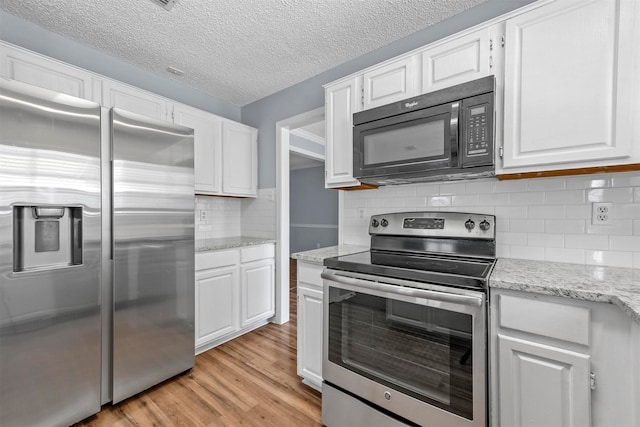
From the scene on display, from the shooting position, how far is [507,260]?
1.67m

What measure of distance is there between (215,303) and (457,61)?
258cm

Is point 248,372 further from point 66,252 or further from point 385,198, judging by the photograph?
point 385,198

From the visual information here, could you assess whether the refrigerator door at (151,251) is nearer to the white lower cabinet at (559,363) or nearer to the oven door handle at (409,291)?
the oven door handle at (409,291)

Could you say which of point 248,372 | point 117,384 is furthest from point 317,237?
point 117,384

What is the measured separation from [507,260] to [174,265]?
2.18 meters

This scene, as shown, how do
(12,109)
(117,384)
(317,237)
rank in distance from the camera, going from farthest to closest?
(317,237) < (117,384) < (12,109)

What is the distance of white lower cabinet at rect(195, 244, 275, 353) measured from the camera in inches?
97.0

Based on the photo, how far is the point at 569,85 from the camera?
1336 mm

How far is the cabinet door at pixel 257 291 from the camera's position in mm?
2844

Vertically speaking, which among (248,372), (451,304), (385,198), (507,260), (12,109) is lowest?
(248,372)

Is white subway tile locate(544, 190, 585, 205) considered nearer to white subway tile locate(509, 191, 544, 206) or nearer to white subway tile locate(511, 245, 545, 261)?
white subway tile locate(509, 191, 544, 206)

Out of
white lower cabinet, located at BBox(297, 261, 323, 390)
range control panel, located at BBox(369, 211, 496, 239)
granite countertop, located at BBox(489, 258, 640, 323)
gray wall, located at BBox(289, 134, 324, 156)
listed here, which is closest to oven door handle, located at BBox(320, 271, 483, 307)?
granite countertop, located at BBox(489, 258, 640, 323)

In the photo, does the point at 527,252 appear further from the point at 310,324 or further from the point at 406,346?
the point at 310,324

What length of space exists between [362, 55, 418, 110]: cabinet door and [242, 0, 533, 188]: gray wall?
50 centimetres
